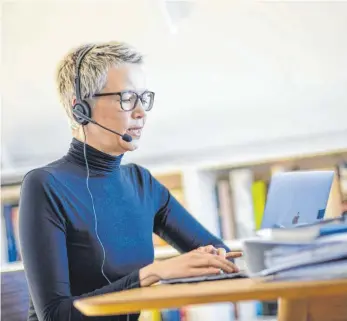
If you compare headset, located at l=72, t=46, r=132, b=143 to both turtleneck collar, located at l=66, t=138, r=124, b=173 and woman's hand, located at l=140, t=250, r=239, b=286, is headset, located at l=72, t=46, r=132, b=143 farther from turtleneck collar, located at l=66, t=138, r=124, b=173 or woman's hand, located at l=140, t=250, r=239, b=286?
woman's hand, located at l=140, t=250, r=239, b=286

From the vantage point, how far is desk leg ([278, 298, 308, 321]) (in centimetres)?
101

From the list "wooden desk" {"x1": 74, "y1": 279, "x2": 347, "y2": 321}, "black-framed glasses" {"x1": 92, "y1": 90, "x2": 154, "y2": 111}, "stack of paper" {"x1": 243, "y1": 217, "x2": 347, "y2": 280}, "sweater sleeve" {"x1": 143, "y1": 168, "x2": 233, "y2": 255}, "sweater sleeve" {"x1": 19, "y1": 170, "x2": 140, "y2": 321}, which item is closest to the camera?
"wooden desk" {"x1": 74, "y1": 279, "x2": 347, "y2": 321}

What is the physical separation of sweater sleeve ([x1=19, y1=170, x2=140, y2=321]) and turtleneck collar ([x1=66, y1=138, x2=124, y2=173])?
0.18 meters

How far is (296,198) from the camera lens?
1316 millimetres

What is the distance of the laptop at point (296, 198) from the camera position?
1.32 metres

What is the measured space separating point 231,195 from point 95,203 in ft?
3.86

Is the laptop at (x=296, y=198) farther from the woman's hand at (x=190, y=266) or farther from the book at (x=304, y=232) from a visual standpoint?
the book at (x=304, y=232)

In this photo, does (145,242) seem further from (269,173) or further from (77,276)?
(269,173)

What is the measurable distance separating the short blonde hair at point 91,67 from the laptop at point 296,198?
48cm

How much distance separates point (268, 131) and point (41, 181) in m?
1.45

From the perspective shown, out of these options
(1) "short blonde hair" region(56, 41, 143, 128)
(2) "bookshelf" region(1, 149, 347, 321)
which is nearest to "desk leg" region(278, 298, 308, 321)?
(1) "short blonde hair" region(56, 41, 143, 128)

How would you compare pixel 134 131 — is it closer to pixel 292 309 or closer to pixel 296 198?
pixel 296 198

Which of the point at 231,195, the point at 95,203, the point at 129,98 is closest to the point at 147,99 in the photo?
the point at 129,98

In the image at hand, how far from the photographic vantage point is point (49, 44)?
2695mm
